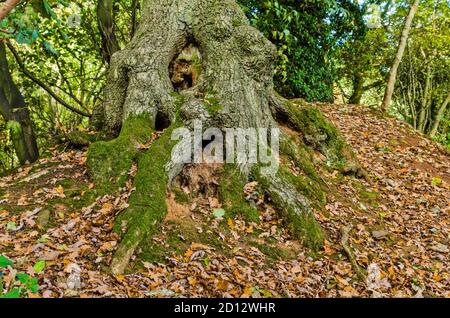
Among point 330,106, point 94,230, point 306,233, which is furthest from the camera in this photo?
point 330,106

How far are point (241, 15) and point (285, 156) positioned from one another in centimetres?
236

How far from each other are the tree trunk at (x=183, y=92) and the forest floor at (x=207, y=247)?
27 centimetres

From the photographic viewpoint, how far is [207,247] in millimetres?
4086

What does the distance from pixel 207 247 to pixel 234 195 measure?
918 millimetres

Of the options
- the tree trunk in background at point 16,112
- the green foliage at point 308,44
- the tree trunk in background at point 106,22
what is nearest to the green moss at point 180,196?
the tree trunk in background at point 16,112

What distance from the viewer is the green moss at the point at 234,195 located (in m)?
4.70

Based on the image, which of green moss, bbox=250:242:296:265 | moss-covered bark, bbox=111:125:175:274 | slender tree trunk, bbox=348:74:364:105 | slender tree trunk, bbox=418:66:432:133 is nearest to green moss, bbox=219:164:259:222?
green moss, bbox=250:242:296:265

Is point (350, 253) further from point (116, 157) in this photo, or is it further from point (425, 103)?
point (425, 103)

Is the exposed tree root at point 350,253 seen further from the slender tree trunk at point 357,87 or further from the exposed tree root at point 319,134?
the slender tree trunk at point 357,87

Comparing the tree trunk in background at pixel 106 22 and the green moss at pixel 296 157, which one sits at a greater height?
the tree trunk in background at pixel 106 22

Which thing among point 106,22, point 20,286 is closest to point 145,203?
point 20,286
